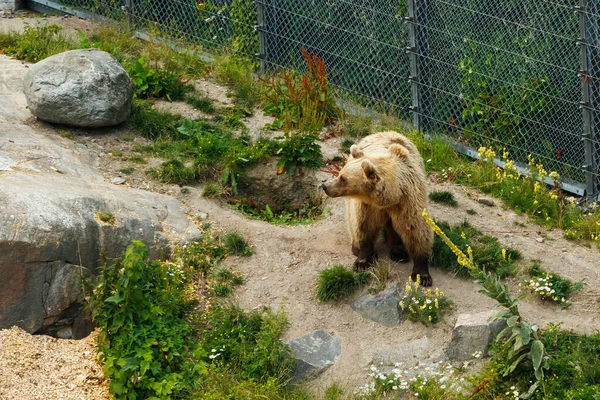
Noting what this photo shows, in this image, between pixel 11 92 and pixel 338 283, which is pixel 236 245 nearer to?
pixel 338 283

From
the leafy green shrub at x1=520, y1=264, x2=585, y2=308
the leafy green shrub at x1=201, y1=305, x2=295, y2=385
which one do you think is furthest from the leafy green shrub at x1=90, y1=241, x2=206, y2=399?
the leafy green shrub at x1=520, y1=264, x2=585, y2=308

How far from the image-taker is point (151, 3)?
1388 cm

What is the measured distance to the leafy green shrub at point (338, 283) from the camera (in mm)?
8781

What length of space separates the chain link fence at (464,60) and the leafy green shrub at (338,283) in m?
3.21

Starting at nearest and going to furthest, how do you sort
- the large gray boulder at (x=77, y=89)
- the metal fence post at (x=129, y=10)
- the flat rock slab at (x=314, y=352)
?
the flat rock slab at (x=314, y=352), the large gray boulder at (x=77, y=89), the metal fence post at (x=129, y=10)

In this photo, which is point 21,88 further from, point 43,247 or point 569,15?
point 569,15

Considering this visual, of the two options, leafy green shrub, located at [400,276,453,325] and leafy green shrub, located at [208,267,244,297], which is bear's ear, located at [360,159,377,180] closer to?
leafy green shrub, located at [400,276,453,325]

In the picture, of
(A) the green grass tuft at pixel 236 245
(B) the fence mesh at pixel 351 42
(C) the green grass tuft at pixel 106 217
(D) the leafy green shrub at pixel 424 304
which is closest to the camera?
(D) the leafy green shrub at pixel 424 304

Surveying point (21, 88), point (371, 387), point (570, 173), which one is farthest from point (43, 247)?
point (570, 173)

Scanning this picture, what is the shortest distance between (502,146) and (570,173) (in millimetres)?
846

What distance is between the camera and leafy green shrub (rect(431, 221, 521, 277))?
356 inches

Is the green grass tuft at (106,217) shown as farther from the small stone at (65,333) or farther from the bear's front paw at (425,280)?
the bear's front paw at (425,280)

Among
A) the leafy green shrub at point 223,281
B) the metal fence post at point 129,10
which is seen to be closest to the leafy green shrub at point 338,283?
the leafy green shrub at point 223,281

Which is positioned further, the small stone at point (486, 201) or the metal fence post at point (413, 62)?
the metal fence post at point (413, 62)
